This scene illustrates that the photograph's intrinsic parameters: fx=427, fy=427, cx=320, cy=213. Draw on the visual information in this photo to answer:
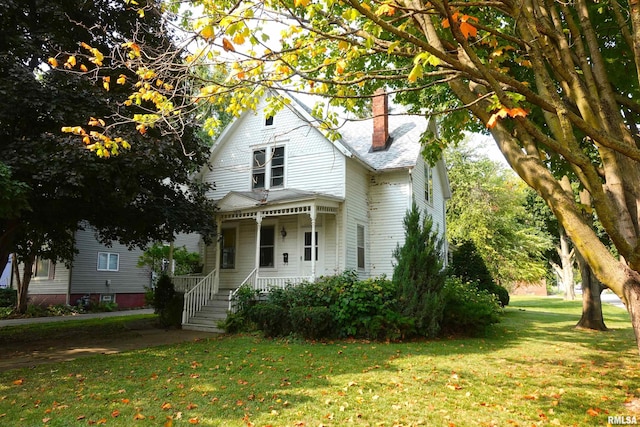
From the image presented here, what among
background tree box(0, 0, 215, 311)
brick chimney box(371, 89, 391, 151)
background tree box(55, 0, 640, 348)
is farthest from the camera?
brick chimney box(371, 89, 391, 151)

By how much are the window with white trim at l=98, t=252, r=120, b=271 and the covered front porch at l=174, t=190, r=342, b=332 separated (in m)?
9.59

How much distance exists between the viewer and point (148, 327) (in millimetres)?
15094

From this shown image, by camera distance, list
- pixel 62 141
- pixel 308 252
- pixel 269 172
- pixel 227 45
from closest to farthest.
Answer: pixel 227 45, pixel 62 141, pixel 308 252, pixel 269 172

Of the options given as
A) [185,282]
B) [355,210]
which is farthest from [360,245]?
[185,282]

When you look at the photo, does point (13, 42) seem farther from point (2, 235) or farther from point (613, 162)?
point (613, 162)

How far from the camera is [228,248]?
57.7ft

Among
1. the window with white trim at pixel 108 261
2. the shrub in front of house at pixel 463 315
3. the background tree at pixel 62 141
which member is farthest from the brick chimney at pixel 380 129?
the window with white trim at pixel 108 261

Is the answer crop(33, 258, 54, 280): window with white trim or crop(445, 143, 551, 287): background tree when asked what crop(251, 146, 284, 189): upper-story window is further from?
crop(445, 143, 551, 287): background tree

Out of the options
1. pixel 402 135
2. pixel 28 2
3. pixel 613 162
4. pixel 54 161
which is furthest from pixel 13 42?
pixel 402 135

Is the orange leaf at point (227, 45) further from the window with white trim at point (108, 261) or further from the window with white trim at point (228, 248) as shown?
the window with white trim at point (108, 261)

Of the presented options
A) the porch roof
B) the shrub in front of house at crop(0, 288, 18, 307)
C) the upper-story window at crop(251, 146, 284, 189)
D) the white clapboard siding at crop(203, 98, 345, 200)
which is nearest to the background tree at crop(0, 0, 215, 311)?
the porch roof

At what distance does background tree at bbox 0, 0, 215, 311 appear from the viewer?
29.6 ft

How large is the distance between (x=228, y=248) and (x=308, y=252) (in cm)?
366

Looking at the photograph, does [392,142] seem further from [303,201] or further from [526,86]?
[526,86]
